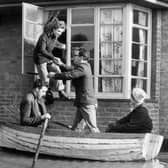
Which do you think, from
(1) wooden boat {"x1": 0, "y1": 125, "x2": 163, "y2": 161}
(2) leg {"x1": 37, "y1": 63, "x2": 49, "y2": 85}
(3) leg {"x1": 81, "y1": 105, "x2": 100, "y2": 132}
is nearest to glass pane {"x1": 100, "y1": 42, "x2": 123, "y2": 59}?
(2) leg {"x1": 37, "y1": 63, "x2": 49, "y2": 85}

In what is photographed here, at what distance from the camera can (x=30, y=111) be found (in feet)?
33.6

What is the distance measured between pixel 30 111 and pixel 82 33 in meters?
3.39

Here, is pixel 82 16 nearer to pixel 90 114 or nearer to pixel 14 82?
pixel 14 82

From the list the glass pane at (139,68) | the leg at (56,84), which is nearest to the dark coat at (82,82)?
the leg at (56,84)

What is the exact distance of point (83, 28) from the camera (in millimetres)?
12867

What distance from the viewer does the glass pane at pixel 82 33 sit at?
1282 cm

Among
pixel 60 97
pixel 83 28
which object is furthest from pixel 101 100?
pixel 83 28

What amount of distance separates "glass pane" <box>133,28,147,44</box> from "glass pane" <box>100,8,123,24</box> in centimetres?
54

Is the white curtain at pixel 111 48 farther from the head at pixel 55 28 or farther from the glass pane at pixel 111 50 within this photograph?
the head at pixel 55 28

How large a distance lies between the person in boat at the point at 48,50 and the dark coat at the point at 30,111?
146 cm

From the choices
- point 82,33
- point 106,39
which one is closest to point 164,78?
point 106,39

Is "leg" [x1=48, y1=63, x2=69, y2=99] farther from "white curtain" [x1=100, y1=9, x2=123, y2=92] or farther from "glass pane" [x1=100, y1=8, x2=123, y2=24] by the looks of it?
"glass pane" [x1=100, y1=8, x2=123, y2=24]

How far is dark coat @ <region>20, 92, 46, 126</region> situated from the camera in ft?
33.2

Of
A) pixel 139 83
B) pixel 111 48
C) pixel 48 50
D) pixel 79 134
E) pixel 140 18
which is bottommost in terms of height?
pixel 79 134
